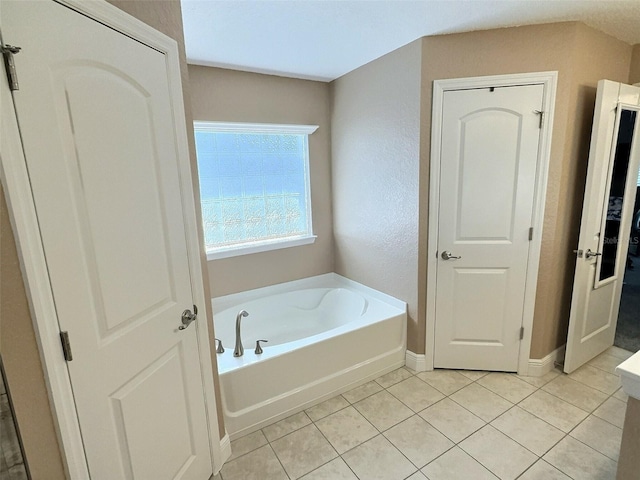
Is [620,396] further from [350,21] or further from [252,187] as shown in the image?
[252,187]

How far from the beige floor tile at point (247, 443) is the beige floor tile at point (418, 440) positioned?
0.73 metres

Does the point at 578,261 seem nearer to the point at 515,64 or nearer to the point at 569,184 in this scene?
the point at 569,184

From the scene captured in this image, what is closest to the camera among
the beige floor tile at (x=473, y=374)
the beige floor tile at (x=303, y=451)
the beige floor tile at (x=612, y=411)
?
the beige floor tile at (x=303, y=451)

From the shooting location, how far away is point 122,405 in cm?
114

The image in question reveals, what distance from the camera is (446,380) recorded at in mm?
2434

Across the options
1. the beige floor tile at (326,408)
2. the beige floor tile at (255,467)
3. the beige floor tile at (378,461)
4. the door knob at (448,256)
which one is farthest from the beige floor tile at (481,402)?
the beige floor tile at (255,467)

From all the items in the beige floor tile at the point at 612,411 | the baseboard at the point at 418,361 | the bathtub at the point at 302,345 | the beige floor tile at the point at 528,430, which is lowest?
the beige floor tile at the point at 528,430

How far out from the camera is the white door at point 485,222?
2.16 m

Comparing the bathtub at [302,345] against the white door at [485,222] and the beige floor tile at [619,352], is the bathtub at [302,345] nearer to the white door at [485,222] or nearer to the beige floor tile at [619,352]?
the white door at [485,222]

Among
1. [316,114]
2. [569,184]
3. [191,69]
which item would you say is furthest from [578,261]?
[191,69]

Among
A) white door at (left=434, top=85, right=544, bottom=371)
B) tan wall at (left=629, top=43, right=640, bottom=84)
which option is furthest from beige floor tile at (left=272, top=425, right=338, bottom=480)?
tan wall at (left=629, top=43, right=640, bottom=84)

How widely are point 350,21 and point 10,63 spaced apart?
1.69 meters

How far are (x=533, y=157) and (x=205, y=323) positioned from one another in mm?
2218

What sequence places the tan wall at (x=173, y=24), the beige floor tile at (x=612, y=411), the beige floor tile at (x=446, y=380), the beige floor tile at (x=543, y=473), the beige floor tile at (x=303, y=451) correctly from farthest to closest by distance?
the beige floor tile at (x=446, y=380) < the beige floor tile at (x=612, y=411) < the beige floor tile at (x=303, y=451) < the beige floor tile at (x=543, y=473) < the tan wall at (x=173, y=24)
